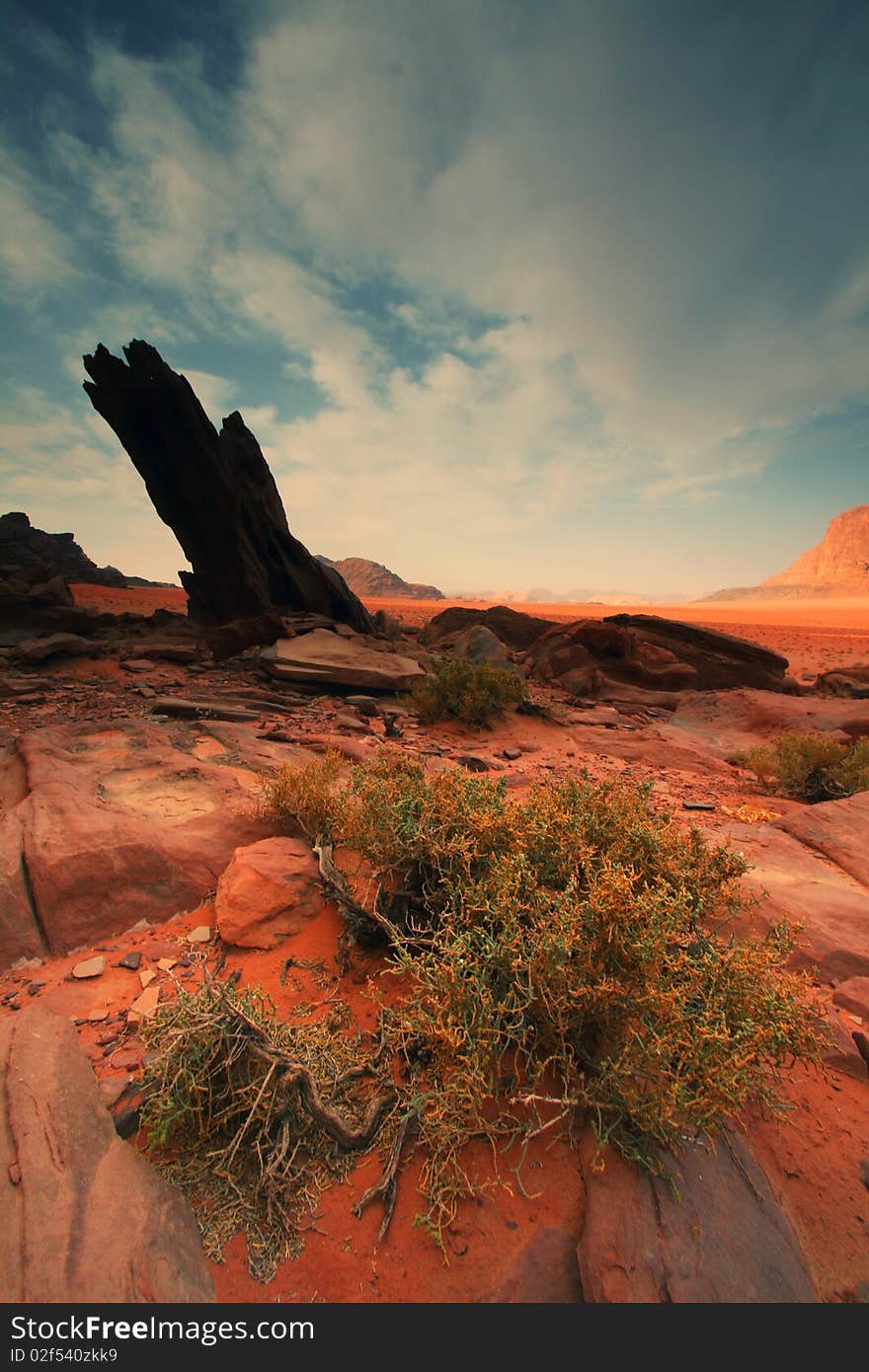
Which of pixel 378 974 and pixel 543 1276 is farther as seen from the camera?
pixel 378 974

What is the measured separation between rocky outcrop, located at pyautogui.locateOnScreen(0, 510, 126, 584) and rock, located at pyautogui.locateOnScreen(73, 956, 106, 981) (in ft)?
54.1

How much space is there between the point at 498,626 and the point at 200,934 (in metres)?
16.7

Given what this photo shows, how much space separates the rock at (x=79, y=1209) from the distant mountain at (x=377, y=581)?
9900cm

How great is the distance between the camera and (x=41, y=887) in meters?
3.47

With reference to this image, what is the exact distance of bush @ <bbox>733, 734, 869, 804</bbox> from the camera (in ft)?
22.0

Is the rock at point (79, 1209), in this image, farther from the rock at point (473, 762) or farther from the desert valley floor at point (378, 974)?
the rock at point (473, 762)

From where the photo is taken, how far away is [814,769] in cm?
712

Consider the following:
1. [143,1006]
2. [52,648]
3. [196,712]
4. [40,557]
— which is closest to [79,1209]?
[143,1006]

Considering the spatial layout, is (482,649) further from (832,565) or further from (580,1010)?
(832,565)

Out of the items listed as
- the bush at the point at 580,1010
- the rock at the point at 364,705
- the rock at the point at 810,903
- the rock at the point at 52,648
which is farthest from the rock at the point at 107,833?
the rock at the point at 52,648

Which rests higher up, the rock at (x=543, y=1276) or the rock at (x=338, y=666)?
the rock at (x=338, y=666)

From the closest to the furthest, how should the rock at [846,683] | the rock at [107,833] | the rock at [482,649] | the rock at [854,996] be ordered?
1. the rock at [854,996]
2. the rock at [107,833]
3. the rock at [846,683]
4. the rock at [482,649]

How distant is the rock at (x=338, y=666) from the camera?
35.7 feet

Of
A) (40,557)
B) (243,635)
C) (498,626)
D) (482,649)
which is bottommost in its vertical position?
(482,649)
